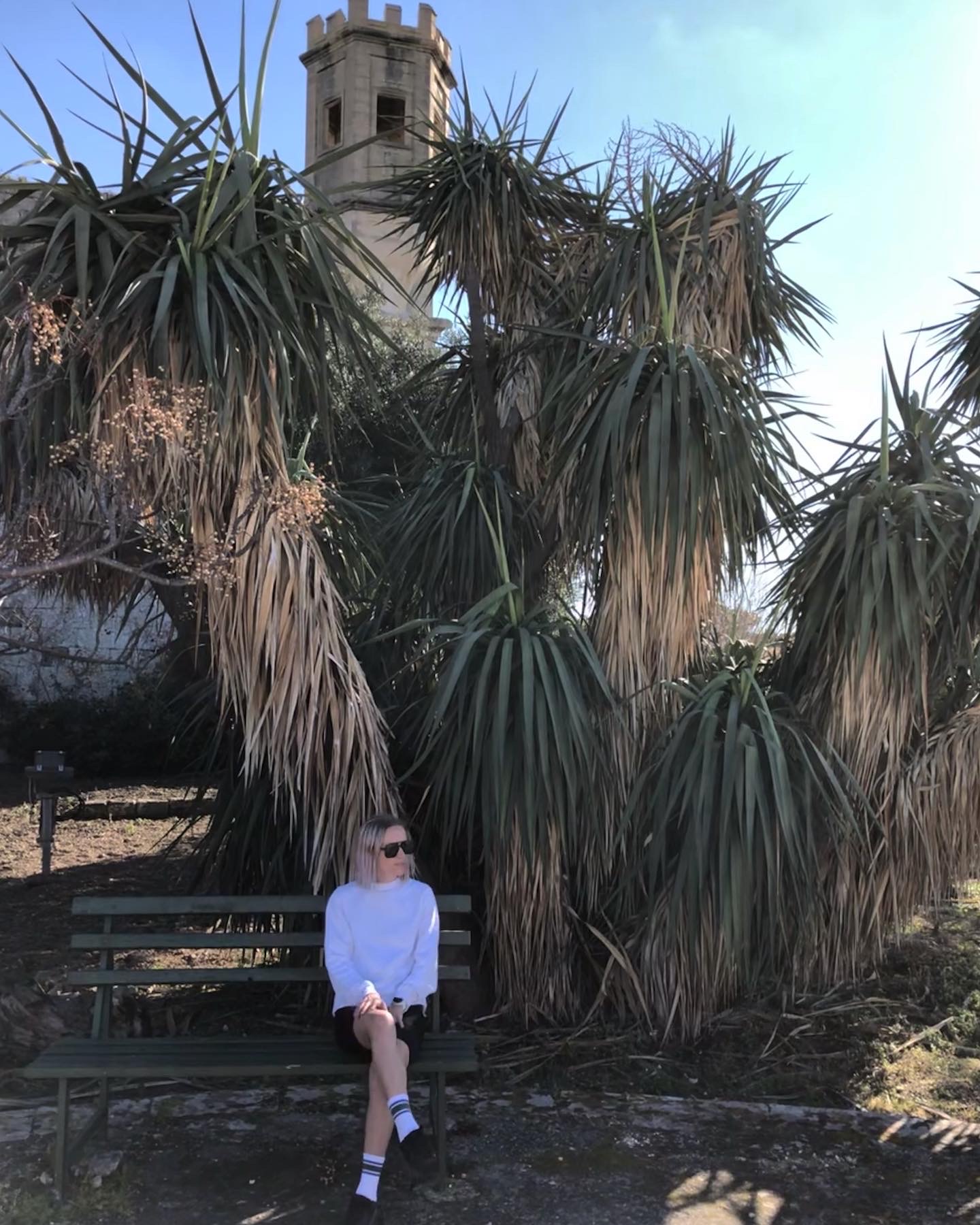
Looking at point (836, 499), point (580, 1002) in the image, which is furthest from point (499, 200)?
point (580, 1002)

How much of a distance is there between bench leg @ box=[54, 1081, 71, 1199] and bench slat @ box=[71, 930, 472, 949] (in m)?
0.53

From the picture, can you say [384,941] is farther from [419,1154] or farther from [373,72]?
[373,72]

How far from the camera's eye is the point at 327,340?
4.62 m

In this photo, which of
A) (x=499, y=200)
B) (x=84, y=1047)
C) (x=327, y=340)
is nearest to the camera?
(x=84, y=1047)

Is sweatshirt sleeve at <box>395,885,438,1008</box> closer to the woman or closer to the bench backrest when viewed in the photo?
A: the woman

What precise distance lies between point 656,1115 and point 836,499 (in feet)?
8.74

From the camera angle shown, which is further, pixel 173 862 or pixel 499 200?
pixel 173 862

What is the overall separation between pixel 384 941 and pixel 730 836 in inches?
55.1

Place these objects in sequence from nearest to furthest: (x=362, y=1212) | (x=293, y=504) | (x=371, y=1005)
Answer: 1. (x=362, y=1212)
2. (x=371, y=1005)
3. (x=293, y=504)

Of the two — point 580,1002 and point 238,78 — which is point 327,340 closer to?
point 238,78

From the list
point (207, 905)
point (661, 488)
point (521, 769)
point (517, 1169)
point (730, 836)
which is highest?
point (661, 488)

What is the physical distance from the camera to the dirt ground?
10.6 ft

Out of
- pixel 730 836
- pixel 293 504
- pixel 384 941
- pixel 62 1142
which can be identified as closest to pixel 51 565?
pixel 293 504

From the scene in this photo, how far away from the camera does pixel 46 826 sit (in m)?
7.50
